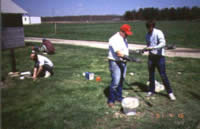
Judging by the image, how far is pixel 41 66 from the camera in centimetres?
723

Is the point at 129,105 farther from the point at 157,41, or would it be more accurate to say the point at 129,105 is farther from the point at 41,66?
the point at 41,66

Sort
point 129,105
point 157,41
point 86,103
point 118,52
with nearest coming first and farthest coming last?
1. point 118,52
2. point 129,105
3. point 157,41
4. point 86,103

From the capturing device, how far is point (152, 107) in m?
5.17

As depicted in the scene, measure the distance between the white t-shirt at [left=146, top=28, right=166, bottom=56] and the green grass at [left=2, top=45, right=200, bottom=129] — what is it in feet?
5.24

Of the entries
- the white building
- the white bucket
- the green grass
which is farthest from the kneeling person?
the white building

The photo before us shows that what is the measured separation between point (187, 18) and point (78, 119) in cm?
8400

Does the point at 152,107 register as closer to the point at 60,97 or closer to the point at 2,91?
the point at 60,97

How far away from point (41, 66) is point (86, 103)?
113 inches

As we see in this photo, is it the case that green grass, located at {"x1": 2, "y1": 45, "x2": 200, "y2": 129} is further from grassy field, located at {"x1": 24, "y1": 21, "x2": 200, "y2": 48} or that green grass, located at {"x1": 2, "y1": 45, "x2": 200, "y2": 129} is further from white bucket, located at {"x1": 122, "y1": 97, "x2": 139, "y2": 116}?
grassy field, located at {"x1": 24, "y1": 21, "x2": 200, "y2": 48}

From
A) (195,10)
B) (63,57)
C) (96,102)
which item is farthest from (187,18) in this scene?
(96,102)

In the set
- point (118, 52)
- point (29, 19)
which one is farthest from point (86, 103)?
point (29, 19)

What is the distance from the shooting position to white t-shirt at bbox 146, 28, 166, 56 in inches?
191

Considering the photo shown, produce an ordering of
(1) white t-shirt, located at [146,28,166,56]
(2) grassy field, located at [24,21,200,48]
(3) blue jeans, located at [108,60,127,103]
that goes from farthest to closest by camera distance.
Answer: (2) grassy field, located at [24,21,200,48] → (1) white t-shirt, located at [146,28,166,56] → (3) blue jeans, located at [108,60,127,103]

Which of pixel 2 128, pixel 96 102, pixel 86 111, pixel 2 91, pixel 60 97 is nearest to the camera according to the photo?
pixel 2 128
